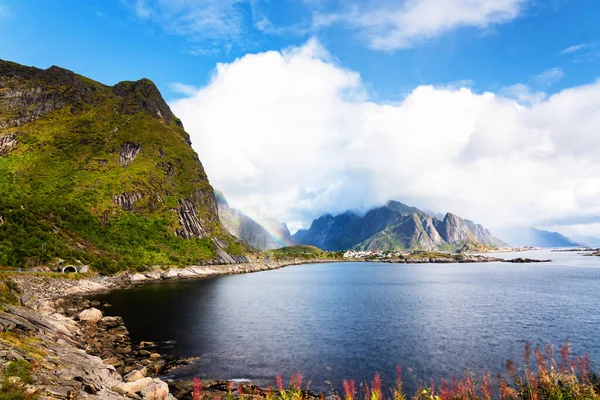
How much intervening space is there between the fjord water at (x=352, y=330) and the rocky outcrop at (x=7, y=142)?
508ft

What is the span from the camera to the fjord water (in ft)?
133

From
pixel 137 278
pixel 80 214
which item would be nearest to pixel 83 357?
pixel 137 278

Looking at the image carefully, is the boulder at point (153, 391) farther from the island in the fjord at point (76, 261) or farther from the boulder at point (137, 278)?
the boulder at point (137, 278)

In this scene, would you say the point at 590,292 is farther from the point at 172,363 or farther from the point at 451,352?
the point at 172,363

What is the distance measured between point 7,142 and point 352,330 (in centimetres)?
22847

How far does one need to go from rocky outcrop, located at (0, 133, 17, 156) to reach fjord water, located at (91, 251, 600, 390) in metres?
155

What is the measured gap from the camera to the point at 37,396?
706 inches

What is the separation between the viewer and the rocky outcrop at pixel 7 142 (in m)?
184

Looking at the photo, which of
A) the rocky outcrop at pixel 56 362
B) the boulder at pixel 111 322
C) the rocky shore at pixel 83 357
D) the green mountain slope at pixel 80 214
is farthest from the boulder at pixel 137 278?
the rocky outcrop at pixel 56 362

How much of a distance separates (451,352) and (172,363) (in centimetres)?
3740

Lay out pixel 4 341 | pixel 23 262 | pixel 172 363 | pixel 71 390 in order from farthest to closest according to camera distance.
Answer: pixel 23 262 < pixel 172 363 < pixel 4 341 < pixel 71 390

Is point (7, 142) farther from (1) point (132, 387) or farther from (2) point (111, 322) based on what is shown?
(1) point (132, 387)

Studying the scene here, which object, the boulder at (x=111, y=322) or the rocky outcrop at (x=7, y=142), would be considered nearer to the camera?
the boulder at (x=111, y=322)

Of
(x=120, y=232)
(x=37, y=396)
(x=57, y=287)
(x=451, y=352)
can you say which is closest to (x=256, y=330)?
(x=451, y=352)
